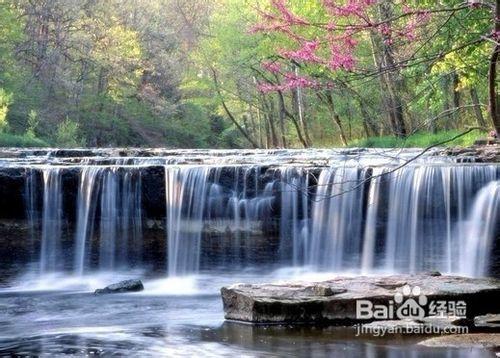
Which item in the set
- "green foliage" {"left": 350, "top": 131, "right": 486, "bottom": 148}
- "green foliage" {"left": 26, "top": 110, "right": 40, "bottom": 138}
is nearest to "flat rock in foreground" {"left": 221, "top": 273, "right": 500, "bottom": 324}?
"green foliage" {"left": 350, "top": 131, "right": 486, "bottom": 148}

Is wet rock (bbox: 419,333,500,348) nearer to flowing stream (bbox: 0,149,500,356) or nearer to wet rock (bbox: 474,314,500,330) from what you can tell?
wet rock (bbox: 474,314,500,330)

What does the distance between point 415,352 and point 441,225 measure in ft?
19.4

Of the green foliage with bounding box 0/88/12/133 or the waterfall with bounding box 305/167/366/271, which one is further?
the green foliage with bounding box 0/88/12/133

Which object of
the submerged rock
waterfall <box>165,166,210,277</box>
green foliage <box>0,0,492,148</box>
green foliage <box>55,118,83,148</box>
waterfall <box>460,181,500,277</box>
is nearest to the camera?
waterfall <box>460,181,500,277</box>

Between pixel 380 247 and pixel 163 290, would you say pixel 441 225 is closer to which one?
pixel 380 247

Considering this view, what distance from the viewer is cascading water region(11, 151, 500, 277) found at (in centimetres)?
1416

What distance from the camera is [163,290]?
48.0 ft

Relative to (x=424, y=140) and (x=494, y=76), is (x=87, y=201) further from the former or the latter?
(x=424, y=140)

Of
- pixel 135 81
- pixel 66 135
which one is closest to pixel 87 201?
pixel 66 135

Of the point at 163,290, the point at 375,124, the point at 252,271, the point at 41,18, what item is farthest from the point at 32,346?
the point at 41,18

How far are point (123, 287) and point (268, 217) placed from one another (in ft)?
10.2

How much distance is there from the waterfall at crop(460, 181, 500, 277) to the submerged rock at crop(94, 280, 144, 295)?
210 inches

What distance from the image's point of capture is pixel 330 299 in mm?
10320

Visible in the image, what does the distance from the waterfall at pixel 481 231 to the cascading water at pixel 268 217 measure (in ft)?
0.06
